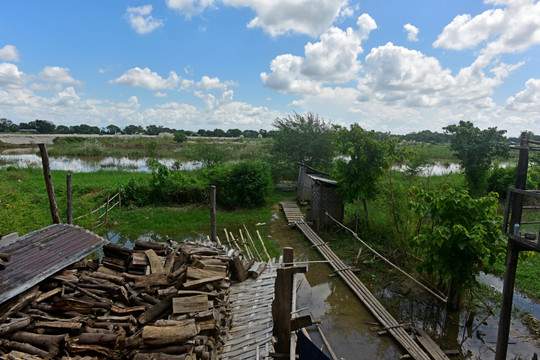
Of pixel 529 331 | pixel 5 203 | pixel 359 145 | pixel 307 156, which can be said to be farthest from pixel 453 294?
pixel 307 156

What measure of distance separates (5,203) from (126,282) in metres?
7.19

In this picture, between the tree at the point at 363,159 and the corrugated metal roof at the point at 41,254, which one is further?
the tree at the point at 363,159

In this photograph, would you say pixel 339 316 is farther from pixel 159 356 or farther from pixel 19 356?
pixel 19 356

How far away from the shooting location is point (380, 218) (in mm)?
13000

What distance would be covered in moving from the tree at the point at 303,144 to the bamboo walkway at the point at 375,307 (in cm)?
928

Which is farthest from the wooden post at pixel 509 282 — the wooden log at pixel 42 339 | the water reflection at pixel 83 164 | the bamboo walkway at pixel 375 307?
the water reflection at pixel 83 164

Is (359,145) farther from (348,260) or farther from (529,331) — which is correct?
(529,331)

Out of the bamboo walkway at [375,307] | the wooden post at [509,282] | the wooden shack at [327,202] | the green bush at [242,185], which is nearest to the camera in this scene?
the wooden post at [509,282]

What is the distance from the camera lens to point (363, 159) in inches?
460

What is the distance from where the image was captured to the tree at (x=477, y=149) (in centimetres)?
1603

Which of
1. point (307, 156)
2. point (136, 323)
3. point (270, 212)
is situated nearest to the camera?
point (136, 323)

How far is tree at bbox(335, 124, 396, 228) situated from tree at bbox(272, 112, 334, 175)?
7.91m

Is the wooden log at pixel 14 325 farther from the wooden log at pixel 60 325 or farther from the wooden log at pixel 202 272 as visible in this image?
the wooden log at pixel 202 272

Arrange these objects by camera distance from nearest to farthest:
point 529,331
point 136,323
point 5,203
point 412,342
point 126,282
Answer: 1. point 136,323
2. point 126,282
3. point 412,342
4. point 529,331
5. point 5,203
